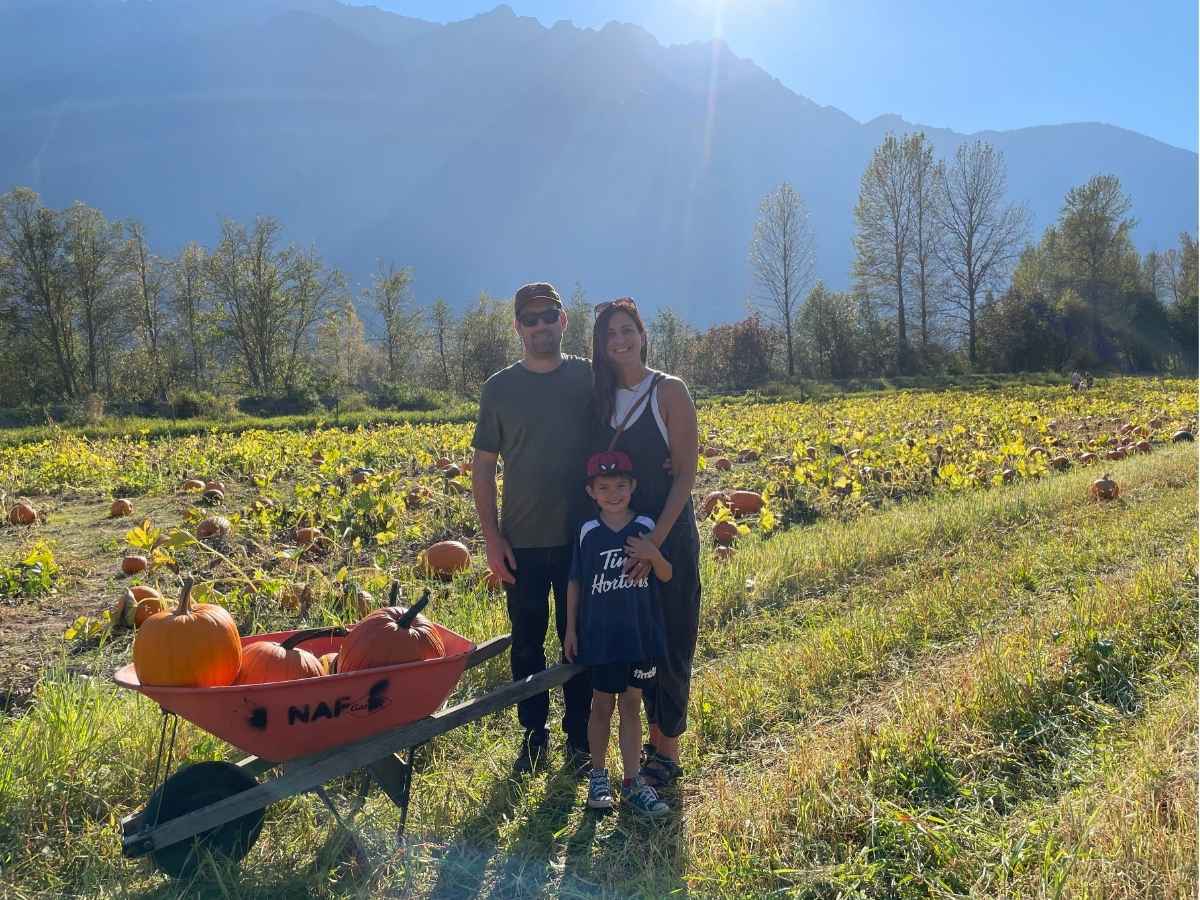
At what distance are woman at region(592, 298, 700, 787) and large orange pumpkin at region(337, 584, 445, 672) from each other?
103 centimetres

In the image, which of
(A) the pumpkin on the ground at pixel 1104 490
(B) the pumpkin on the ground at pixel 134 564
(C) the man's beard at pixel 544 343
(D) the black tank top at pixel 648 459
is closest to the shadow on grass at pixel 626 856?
(D) the black tank top at pixel 648 459

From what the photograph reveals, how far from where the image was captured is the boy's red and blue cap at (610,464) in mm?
3154

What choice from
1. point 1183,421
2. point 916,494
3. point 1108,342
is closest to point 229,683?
point 916,494

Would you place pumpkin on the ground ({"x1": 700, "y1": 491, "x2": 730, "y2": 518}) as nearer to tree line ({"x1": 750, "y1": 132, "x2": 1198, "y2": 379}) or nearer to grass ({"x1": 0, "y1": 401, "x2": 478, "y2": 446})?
grass ({"x1": 0, "y1": 401, "x2": 478, "y2": 446})

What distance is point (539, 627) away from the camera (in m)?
3.78

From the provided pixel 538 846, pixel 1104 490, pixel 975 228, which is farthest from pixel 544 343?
pixel 975 228

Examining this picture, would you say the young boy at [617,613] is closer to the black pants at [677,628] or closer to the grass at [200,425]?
the black pants at [677,628]

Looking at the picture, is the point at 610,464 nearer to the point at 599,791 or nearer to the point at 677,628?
the point at 677,628

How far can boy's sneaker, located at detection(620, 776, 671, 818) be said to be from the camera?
3100 millimetres

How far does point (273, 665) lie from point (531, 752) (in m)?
1.38

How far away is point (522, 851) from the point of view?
2.99 meters

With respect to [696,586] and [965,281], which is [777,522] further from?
[965,281]

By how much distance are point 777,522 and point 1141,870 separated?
591 cm

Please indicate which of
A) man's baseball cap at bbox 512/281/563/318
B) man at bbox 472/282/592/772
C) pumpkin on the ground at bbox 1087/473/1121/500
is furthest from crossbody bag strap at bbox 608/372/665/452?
pumpkin on the ground at bbox 1087/473/1121/500
